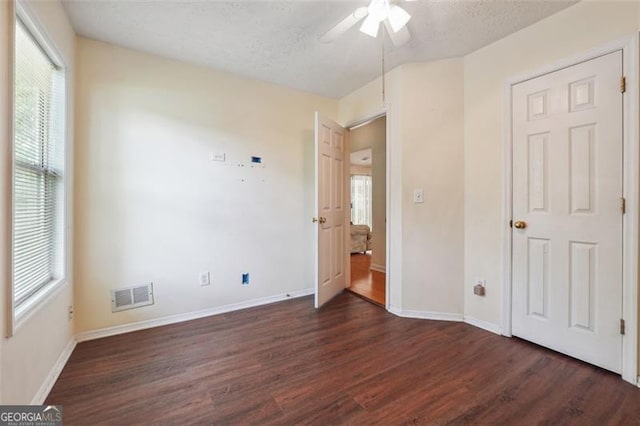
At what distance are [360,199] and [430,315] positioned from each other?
203 inches

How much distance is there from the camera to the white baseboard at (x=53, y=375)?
4.73 feet

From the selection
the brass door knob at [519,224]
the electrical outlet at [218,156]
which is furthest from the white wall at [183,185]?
the brass door knob at [519,224]

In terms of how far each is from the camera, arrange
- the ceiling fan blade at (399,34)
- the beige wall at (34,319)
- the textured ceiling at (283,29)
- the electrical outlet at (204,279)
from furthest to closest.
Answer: the electrical outlet at (204,279), the textured ceiling at (283,29), the ceiling fan blade at (399,34), the beige wall at (34,319)

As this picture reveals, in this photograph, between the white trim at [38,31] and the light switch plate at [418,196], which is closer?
the white trim at [38,31]

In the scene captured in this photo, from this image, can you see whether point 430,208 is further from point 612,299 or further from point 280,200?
point 280,200

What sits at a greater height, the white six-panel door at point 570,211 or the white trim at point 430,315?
the white six-panel door at point 570,211

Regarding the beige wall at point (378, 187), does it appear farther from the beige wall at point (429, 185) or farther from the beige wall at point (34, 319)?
the beige wall at point (34, 319)

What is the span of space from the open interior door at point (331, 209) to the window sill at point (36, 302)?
78.4 inches

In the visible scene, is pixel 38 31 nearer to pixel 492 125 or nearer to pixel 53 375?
pixel 53 375

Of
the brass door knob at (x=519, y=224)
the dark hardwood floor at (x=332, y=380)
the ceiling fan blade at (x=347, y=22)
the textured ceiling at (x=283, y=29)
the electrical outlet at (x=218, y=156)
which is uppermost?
the textured ceiling at (x=283, y=29)

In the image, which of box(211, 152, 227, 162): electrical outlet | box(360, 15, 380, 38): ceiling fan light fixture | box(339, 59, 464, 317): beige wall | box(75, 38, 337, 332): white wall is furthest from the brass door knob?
box(211, 152, 227, 162): electrical outlet

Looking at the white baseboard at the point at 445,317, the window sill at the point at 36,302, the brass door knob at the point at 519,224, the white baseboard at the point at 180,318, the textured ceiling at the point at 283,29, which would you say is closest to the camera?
the window sill at the point at 36,302

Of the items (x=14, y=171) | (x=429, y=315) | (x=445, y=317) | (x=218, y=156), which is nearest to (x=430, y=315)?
(x=429, y=315)

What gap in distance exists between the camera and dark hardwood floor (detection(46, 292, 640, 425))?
139 cm
